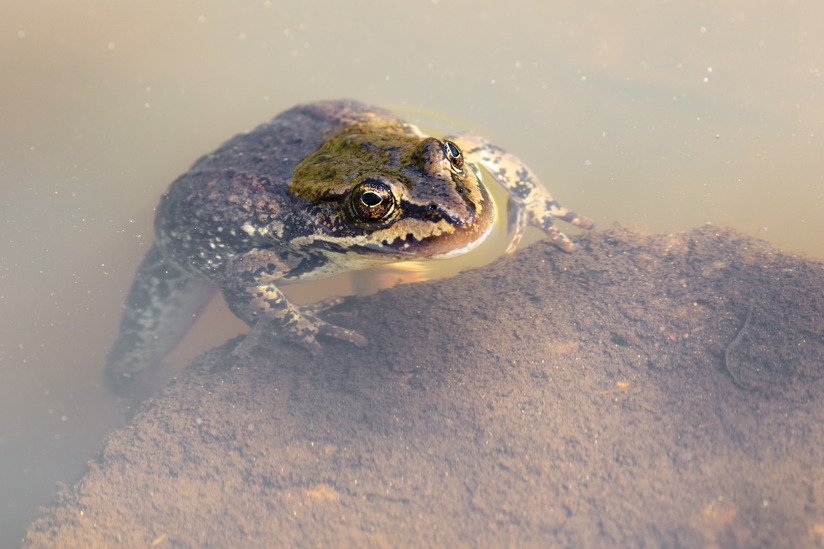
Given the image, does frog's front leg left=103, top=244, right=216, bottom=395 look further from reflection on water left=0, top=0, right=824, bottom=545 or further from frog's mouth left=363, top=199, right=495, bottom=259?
frog's mouth left=363, top=199, right=495, bottom=259

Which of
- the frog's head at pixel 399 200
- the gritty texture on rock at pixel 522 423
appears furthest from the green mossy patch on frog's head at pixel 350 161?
the gritty texture on rock at pixel 522 423

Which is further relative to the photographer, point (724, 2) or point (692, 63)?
point (724, 2)

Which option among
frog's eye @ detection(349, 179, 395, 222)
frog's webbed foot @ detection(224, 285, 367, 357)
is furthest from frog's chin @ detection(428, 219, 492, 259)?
frog's webbed foot @ detection(224, 285, 367, 357)

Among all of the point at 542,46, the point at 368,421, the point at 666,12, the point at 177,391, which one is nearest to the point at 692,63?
the point at 666,12

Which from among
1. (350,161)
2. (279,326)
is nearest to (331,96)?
(350,161)

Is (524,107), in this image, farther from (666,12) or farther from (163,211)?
(163,211)

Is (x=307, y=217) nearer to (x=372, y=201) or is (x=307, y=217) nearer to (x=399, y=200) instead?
(x=372, y=201)
